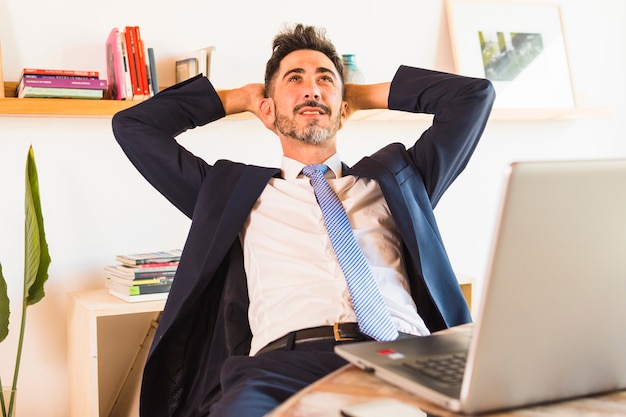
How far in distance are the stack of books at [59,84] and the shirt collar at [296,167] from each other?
1021 mm

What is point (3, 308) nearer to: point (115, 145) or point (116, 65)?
point (115, 145)

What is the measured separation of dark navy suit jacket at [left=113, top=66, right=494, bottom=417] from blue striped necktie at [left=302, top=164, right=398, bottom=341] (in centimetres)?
12

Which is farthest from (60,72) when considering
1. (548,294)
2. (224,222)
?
(548,294)

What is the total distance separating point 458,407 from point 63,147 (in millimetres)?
2451

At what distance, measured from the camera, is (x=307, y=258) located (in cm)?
197

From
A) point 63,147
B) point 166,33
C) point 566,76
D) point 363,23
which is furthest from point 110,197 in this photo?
point 566,76

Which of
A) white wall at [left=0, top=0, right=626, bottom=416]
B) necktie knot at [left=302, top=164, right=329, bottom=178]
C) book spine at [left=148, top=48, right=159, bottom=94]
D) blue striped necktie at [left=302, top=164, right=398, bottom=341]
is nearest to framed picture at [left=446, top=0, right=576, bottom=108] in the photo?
white wall at [left=0, top=0, right=626, bottom=416]

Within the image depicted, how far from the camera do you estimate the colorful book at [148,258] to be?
2891mm

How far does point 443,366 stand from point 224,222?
103cm

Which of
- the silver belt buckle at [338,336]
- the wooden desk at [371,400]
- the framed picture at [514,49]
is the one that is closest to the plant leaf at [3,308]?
the silver belt buckle at [338,336]

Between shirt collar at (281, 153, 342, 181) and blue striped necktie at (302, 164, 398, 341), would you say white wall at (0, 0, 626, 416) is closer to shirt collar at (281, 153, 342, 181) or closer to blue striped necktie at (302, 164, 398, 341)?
shirt collar at (281, 153, 342, 181)

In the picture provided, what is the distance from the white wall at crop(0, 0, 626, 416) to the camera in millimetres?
2969

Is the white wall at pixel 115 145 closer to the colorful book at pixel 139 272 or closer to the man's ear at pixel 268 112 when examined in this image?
the colorful book at pixel 139 272

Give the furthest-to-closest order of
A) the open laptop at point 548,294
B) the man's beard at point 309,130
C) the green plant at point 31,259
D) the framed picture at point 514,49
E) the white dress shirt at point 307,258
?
the framed picture at point 514,49 → the green plant at point 31,259 → the man's beard at point 309,130 → the white dress shirt at point 307,258 → the open laptop at point 548,294
